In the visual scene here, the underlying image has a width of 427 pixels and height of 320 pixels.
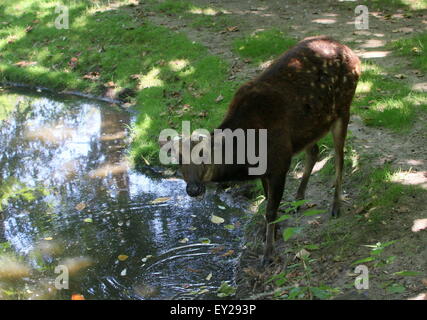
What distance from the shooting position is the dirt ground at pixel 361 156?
4.84 meters

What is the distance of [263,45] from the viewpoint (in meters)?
10.6

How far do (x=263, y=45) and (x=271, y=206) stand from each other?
19.1 ft

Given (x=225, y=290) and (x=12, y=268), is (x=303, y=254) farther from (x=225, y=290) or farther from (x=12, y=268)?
(x=12, y=268)

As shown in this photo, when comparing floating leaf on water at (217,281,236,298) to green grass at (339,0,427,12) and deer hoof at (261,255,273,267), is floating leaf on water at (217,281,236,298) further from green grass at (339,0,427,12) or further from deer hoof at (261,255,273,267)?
green grass at (339,0,427,12)

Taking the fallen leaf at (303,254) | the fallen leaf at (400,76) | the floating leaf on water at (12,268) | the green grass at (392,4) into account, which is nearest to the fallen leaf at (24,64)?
the green grass at (392,4)

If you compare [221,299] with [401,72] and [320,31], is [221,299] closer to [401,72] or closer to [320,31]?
[401,72]

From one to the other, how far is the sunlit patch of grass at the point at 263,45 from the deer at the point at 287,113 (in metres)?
4.40

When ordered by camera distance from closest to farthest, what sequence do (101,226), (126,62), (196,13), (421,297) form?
(421,297) < (101,226) < (126,62) < (196,13)

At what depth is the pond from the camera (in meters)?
5.66

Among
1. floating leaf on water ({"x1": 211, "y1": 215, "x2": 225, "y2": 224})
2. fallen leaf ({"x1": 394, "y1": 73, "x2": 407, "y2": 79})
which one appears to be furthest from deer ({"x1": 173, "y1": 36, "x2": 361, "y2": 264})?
fallen leaf ({"x1": 394, "y1": 73, "x2": 407, "y2": 79})

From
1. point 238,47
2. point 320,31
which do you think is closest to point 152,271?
point 238,47

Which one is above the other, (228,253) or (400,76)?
(400,76)

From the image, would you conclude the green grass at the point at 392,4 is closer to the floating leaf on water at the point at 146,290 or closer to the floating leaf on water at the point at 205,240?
the floating leaf on water at the point at 205,240

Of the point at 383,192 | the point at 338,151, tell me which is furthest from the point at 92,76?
the point at 383,192
